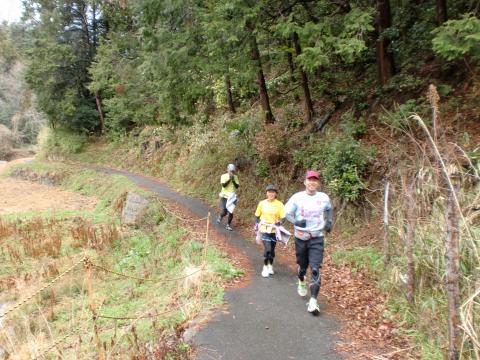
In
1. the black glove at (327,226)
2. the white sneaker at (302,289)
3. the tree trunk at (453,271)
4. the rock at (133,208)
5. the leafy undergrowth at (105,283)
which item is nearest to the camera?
the tree trunk at (453,271)

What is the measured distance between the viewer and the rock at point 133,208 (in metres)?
14.6

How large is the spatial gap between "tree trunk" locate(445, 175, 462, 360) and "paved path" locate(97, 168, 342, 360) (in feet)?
4.61

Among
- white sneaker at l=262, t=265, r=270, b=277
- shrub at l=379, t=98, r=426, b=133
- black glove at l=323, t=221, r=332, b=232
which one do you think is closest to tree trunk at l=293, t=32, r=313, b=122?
shrub at l=379, t=98, r=426, b=133

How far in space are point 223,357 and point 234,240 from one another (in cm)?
551

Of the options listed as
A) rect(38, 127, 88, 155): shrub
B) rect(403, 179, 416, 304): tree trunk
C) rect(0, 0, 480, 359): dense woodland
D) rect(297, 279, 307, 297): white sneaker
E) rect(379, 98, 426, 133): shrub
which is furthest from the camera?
rect(38, 127, 88, 155): shrub

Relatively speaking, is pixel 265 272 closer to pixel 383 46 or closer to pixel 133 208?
pixel 383 46

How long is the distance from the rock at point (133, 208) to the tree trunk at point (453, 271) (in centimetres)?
1194

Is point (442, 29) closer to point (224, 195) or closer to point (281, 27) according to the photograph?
point (281, 27)

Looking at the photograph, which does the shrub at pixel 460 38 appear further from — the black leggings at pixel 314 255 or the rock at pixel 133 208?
the rock at pixel 133 208

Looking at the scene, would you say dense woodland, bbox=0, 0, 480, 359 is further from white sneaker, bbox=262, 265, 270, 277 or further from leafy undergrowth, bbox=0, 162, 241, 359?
leafy undergrowth, bbox=0, 162, 241, 359

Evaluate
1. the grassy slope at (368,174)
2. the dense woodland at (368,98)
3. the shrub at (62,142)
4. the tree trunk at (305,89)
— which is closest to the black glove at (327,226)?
the dense woodland at (368,98)

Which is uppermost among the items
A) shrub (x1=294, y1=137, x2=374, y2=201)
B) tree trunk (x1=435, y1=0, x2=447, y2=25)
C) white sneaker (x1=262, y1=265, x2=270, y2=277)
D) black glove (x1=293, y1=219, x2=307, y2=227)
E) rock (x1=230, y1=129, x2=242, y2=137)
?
tree trunk (x1=435, y1=0, x2=447, y2=25)

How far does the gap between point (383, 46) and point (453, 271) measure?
848 cm

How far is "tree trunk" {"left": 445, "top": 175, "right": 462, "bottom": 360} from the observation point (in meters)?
3.82
